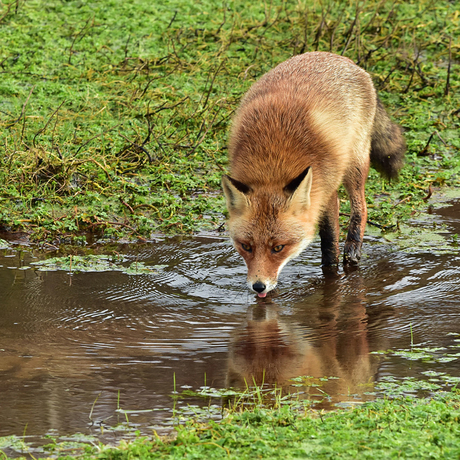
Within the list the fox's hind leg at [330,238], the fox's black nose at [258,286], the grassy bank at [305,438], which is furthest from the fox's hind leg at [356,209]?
the grassy bank at [305,438]

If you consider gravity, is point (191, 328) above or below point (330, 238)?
below

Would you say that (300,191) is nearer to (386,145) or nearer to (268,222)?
(268,222)

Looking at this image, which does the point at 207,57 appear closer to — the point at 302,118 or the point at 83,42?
the point at 83,42

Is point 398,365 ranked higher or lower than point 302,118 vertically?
lower

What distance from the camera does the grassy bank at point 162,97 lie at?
305 inches

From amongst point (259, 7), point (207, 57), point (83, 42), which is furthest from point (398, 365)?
point (259, 7)

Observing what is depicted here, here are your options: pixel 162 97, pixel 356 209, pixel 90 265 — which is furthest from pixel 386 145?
pixel 162 97

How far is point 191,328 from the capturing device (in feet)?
16.8

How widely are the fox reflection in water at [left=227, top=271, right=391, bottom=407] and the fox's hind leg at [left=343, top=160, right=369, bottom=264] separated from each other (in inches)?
32.5

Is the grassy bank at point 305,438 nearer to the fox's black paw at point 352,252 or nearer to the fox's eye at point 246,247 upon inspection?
the fox's eye at point 246,247

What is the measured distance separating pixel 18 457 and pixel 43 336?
1.73 meters

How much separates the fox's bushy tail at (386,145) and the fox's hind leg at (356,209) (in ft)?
1.98

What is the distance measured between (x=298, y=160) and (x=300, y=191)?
43cm

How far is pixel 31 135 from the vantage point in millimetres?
8703
